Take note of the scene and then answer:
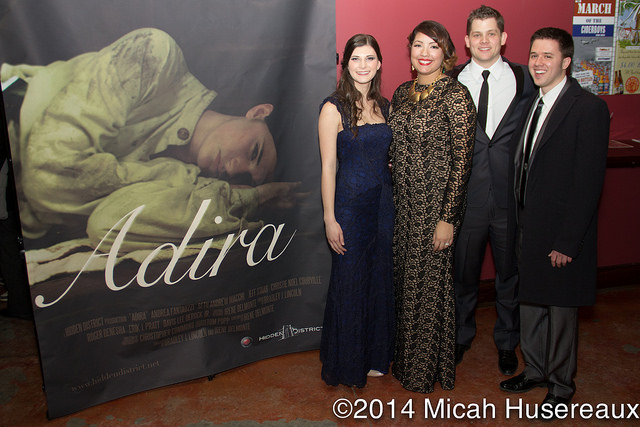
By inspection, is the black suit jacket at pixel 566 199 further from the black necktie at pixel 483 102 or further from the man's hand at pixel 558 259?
the black necktie at pixel 483 102

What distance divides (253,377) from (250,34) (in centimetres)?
180

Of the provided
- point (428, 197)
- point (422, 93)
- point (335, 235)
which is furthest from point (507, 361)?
point (422, 93)

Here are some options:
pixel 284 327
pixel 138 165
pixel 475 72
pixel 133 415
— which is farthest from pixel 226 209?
pixel 475 72

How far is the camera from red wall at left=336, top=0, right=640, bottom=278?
3.17 m

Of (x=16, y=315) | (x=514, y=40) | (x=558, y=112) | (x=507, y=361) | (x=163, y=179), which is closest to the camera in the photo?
(x=558, y=112)

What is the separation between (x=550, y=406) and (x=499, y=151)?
1.24 meters

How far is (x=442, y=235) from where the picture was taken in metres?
2.56

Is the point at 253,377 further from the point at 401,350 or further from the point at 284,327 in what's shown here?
the point at 401,350

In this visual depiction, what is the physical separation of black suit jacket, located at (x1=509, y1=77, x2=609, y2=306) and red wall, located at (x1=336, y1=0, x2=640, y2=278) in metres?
0.98

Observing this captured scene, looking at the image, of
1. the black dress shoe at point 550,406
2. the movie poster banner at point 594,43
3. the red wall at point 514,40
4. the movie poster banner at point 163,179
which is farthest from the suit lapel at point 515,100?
the black dress shoe at point 550,406

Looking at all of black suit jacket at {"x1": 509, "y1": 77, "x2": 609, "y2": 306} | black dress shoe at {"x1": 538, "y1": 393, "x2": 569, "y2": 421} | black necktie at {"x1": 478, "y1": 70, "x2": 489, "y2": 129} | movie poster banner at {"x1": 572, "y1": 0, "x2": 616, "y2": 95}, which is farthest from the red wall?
black dress shoe at {"x1": 538, "y1": 393, "x2": 569, "y2": 421}

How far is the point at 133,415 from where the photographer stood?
106 inches

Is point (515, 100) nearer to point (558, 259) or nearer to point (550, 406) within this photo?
point (558, 259)

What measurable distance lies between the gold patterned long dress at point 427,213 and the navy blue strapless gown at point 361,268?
65 millimetres
